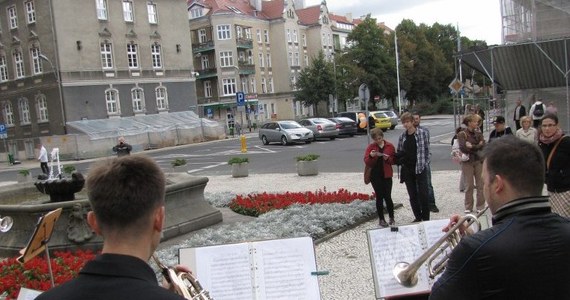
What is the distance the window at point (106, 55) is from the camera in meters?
42.9

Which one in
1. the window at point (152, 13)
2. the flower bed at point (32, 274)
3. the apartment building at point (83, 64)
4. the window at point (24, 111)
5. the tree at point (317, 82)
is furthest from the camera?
the tree at point (317, 82)

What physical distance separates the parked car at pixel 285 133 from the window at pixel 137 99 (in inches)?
598

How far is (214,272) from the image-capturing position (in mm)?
3793

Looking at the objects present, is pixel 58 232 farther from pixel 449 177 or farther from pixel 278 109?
pixel 278 109

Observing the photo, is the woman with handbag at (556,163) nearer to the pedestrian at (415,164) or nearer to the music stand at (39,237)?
→ the pedestrian at (415,164)

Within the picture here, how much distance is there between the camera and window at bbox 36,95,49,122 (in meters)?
41.7

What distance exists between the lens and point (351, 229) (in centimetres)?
946

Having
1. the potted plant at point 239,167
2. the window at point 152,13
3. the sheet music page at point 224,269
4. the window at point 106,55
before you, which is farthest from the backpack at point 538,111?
the window at point 152,13

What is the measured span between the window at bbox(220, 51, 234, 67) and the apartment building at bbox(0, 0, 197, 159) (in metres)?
13.5

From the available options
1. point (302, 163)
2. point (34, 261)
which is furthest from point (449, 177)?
point (34, 261)

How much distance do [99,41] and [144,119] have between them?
7.05 m

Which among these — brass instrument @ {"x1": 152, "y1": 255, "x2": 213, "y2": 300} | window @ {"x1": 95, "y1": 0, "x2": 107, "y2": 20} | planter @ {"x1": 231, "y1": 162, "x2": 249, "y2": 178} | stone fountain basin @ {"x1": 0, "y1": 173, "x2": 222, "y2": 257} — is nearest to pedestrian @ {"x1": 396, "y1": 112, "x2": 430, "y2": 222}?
stone fountain basin @ {"x1": 0, "y1": 173, "x2": 222, "y2": 257}

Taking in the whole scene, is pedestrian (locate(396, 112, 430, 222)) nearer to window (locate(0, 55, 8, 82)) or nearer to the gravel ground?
the gravel ground

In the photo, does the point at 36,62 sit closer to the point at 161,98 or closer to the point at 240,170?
the point at 161,98
